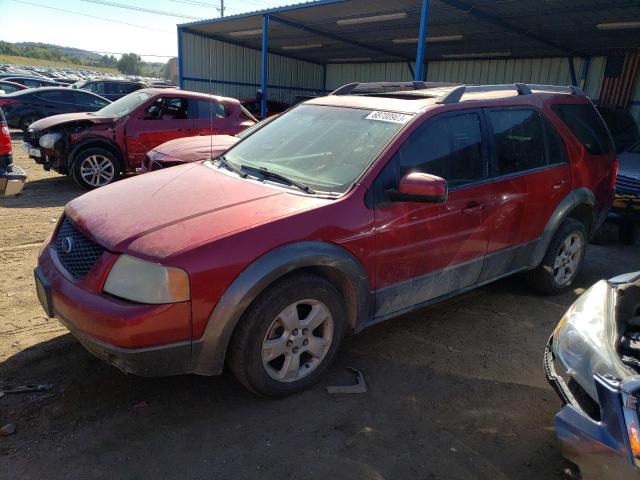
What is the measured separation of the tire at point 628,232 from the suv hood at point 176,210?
549 cm

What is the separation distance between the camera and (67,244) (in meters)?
2.81

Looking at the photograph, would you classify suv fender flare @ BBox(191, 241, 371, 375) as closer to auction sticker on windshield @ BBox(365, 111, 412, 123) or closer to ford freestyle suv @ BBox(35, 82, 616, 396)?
ford freestyle suv @ BBox(35, 82, 616, 396)

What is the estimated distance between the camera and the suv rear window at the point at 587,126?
173 inches

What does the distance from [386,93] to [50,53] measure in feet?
343

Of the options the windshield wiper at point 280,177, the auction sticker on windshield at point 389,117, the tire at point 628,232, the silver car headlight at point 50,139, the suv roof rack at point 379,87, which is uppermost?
the suv roof rack at point 379,87

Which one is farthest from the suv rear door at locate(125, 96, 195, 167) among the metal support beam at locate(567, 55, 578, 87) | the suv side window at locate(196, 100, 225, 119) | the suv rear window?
the metal support beam at locate(567, 55, 578, 87)

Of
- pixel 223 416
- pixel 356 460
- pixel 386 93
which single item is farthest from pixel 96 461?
pixel 386 93

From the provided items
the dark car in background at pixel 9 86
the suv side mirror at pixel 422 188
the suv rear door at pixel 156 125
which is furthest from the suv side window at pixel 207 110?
the dark car in background at pixel 9 86

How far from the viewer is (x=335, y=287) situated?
2.94 metres

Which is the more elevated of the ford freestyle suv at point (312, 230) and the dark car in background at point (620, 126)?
the dark car in background at point (620, 126)

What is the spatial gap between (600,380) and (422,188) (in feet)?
4.40

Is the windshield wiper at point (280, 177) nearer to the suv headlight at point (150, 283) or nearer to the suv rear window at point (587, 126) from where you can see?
the suv headlight at point (150, 283)

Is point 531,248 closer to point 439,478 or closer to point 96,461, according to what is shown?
point 439,478

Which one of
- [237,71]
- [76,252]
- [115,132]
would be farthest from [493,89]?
[237,71]
